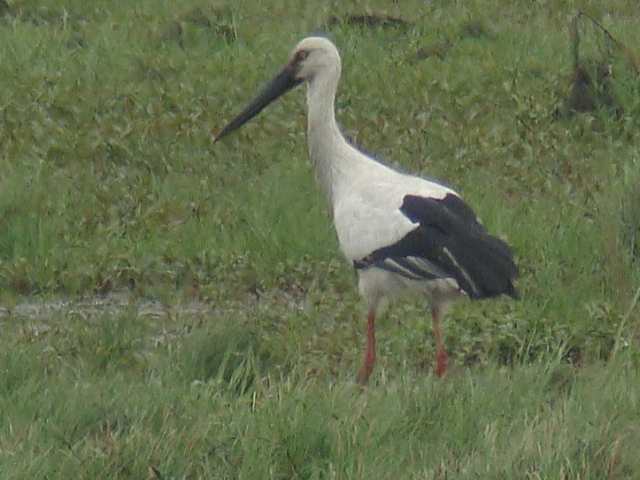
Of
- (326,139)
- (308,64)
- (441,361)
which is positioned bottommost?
(441,361)

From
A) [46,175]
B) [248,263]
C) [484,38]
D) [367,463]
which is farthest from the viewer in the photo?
[484,38]

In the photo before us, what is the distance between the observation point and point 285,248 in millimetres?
8133

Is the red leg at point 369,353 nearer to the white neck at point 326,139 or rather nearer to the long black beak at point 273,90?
the white neck at point 326,139

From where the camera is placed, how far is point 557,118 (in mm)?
10039

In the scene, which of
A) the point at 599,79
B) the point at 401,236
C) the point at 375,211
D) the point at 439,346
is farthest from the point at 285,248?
the point at 599,79

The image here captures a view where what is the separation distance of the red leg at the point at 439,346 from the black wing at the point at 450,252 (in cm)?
22

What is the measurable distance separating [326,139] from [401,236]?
782 millimetres

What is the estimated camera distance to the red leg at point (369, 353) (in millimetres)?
6363

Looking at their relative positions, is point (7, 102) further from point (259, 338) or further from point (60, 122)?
point (259, 338)

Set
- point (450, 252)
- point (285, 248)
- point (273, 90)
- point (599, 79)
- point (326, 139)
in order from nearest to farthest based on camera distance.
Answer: point (450, 252) → point (326, 139) → point (273, 90) → point (285, 248) → point (599, 79)

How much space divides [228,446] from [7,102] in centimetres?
482

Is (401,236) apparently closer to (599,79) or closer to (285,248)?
(285,248)

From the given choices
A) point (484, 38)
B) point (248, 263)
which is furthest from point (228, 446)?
point (484, 38)

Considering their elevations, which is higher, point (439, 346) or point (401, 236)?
point (401, 236)
